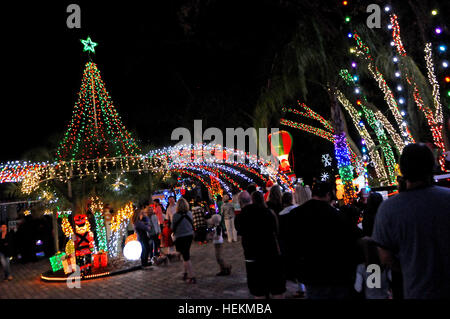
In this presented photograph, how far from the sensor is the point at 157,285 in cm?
814

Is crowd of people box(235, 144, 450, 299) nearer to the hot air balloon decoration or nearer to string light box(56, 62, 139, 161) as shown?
string light box(56, 62, 139, 161)

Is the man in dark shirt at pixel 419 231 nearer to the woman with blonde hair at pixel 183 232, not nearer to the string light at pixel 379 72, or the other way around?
the woman with blonde hair at pixel 183 232

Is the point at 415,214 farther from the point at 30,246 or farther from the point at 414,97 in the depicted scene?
the point at 30,246

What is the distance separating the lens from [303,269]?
10.8ft

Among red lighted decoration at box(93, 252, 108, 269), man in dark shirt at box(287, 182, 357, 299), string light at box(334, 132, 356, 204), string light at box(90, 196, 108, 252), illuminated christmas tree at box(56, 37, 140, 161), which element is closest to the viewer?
man in dark shirt at box(287, 182, 357, 299)

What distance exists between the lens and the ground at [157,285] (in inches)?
279

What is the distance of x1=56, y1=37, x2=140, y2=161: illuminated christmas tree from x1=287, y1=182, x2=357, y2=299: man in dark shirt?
10.1m

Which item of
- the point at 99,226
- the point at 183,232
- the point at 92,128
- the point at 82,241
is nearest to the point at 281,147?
the point at 92,128

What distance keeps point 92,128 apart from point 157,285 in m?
6.47

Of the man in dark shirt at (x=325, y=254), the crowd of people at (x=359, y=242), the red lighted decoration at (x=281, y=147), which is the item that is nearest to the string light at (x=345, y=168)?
the red lighted decoration at (x=281, y=147)

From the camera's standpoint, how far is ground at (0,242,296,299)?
23.2 ft

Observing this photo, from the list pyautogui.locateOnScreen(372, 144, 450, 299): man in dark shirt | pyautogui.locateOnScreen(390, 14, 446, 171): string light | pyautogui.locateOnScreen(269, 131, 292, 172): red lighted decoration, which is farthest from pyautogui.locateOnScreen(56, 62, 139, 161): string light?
pyautogui.locateOnScreen(372, 144, 450, 299): man in dark shirt
